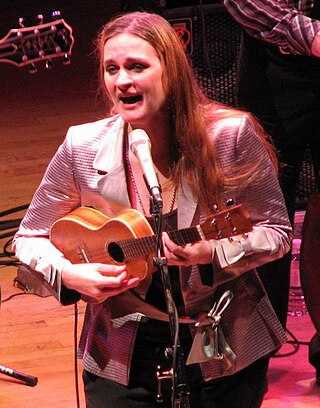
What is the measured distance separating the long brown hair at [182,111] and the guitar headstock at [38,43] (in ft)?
4.53

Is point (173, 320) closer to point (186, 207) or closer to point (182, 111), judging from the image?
point (186, 207)

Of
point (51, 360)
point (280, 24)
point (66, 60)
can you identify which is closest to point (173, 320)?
point (280, 24)

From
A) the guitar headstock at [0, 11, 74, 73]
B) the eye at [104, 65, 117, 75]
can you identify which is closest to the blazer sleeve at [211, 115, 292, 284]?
the eye at [104, 65, 117, 75]

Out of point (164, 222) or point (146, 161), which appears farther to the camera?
point (164, 222)

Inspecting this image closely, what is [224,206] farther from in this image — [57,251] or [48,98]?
[48,98]

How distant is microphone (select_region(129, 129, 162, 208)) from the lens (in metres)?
2.44

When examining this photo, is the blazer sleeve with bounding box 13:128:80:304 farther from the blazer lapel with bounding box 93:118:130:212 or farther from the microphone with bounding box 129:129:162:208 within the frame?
the microphone with bounding box 129:129:162:208

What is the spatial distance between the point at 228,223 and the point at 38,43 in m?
2.11

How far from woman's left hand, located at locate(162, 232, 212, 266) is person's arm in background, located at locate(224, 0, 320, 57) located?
123 cm

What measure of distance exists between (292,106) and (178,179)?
1212 mm

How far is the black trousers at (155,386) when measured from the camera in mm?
2934

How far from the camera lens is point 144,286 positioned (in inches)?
114

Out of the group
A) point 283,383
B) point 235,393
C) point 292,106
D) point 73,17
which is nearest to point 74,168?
point 235,393

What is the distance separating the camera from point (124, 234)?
2803mm
